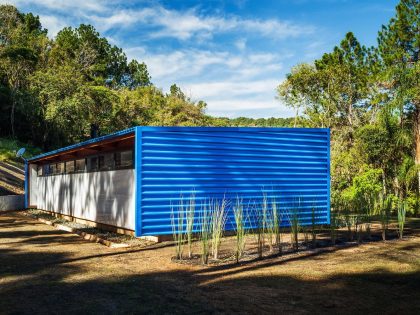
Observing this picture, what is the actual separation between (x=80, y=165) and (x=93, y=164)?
1464mm

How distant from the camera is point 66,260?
7207 mm

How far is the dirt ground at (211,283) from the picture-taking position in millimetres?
4352

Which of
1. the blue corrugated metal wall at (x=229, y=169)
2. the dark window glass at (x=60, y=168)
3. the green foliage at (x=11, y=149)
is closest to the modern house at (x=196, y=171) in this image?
the blue corrugated metal wall at (x=229, y=169)

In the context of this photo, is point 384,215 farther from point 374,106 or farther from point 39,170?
point 374,106

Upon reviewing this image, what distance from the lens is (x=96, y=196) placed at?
1194 cm

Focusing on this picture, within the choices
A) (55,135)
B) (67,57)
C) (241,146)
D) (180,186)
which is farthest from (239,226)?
(67,57)

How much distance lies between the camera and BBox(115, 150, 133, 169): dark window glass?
9.88 m

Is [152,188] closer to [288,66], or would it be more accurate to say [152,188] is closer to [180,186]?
[180,186]

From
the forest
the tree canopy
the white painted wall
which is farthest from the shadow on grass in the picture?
the tree canopy

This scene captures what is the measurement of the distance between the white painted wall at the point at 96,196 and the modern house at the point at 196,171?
0.09 feet

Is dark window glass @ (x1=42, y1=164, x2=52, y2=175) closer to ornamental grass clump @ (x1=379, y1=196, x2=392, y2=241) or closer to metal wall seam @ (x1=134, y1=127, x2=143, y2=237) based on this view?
metal wall seam @ (x1=134, y1=127, x2=143, y2=237)

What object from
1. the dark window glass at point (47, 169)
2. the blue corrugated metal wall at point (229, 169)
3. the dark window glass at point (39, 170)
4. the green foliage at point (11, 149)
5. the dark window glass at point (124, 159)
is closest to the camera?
the blue corrugated metal wall at point (229, 169)

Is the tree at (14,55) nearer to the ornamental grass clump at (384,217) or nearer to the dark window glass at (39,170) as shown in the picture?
the dark window glass at (39,170)

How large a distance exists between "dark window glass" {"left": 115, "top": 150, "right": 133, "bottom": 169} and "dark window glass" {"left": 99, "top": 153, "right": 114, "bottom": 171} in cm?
37
